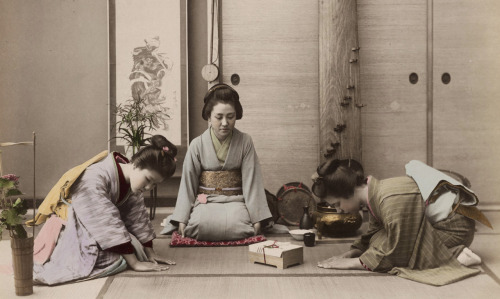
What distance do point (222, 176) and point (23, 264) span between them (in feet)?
6.06

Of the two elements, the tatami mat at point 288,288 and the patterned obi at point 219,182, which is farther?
the patterned obi at point 219,182

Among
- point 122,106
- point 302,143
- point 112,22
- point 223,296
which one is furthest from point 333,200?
point 112,22

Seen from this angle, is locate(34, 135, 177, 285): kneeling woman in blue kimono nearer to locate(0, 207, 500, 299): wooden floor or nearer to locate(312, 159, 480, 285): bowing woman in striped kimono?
locate(0, 207, 500, 299): wooden floor

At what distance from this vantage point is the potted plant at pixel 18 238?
2943mm

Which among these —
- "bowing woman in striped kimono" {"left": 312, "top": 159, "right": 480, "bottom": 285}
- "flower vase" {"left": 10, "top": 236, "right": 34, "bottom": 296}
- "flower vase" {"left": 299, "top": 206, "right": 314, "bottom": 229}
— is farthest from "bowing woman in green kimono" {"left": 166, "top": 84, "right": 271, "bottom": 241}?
"flower vase" {"left": 10, "top": 236, "right": 34, "bottom": 296}

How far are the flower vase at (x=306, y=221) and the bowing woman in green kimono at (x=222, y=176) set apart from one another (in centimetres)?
34

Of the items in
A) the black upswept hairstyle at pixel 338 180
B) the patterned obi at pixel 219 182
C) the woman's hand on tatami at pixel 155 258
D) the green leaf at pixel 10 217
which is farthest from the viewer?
the patterned obi at pixel 219 182

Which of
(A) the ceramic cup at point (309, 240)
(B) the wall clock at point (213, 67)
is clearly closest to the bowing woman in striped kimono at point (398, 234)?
(A) the ceramic cup at point (309, 240)

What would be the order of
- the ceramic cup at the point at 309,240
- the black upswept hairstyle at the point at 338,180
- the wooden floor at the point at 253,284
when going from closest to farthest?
the wooden floor at the point at 253,284 < the black upswept hairstyle at the point at 338,180 < the ceramic cup at the point at 309,240

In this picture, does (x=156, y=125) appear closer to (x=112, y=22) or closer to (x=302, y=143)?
(x=112, y=22)

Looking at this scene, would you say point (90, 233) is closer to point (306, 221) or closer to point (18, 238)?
point (18, 238)

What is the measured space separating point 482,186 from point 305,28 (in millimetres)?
2261

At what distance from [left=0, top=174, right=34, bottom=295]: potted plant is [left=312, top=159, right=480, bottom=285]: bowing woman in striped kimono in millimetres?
1691

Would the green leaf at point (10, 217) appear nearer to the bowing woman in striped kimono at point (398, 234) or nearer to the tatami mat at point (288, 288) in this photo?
the tatami mat at point (288, 288)
